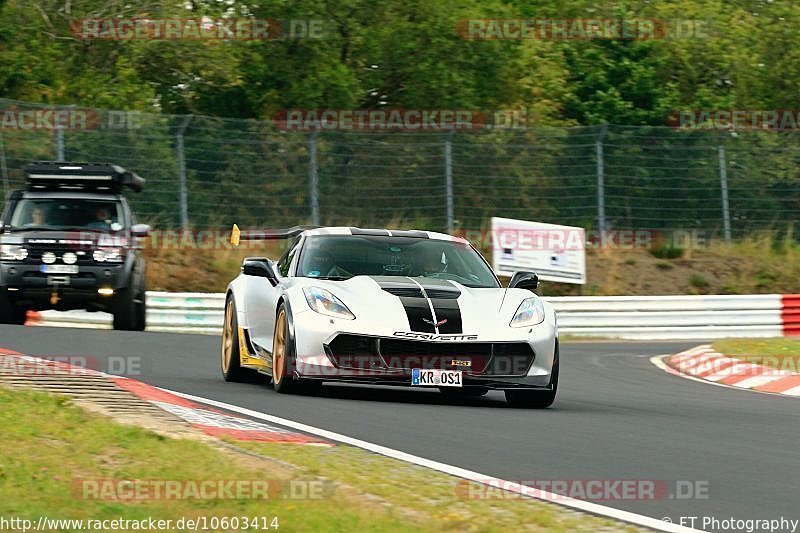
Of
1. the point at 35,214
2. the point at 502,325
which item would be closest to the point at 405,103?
the point at 35,214

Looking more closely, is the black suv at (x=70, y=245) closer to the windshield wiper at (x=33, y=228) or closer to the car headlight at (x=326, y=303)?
the windshield wiper at (x=33, y=228)

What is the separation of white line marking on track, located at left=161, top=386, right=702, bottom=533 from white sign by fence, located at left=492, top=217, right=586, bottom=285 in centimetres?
1668

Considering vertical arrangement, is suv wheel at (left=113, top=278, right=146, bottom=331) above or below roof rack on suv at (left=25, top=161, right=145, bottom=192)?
below

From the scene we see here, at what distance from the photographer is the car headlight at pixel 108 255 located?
19734mm

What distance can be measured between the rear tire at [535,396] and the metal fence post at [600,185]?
16239 mm

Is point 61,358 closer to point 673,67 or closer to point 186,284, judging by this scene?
point 186,284

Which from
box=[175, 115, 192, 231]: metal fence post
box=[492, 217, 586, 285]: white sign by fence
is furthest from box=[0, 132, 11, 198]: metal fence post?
box=[492, 217, 586, 285]: white sign by fence

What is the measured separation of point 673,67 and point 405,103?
1261 centimetres

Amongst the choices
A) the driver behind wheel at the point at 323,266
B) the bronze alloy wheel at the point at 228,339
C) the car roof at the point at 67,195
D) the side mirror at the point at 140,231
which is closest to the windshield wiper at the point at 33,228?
the car roof at the point at 67,195

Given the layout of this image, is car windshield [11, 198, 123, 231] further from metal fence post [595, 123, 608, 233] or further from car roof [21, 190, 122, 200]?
metal fence post [595, 123, 608, 233]

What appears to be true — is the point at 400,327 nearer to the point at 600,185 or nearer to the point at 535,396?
the point at 535,396

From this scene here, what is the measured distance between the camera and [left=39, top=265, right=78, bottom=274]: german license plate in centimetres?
1953

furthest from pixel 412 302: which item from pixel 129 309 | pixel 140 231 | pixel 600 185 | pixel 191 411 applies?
pixel 600 185

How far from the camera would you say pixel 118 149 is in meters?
26.4
